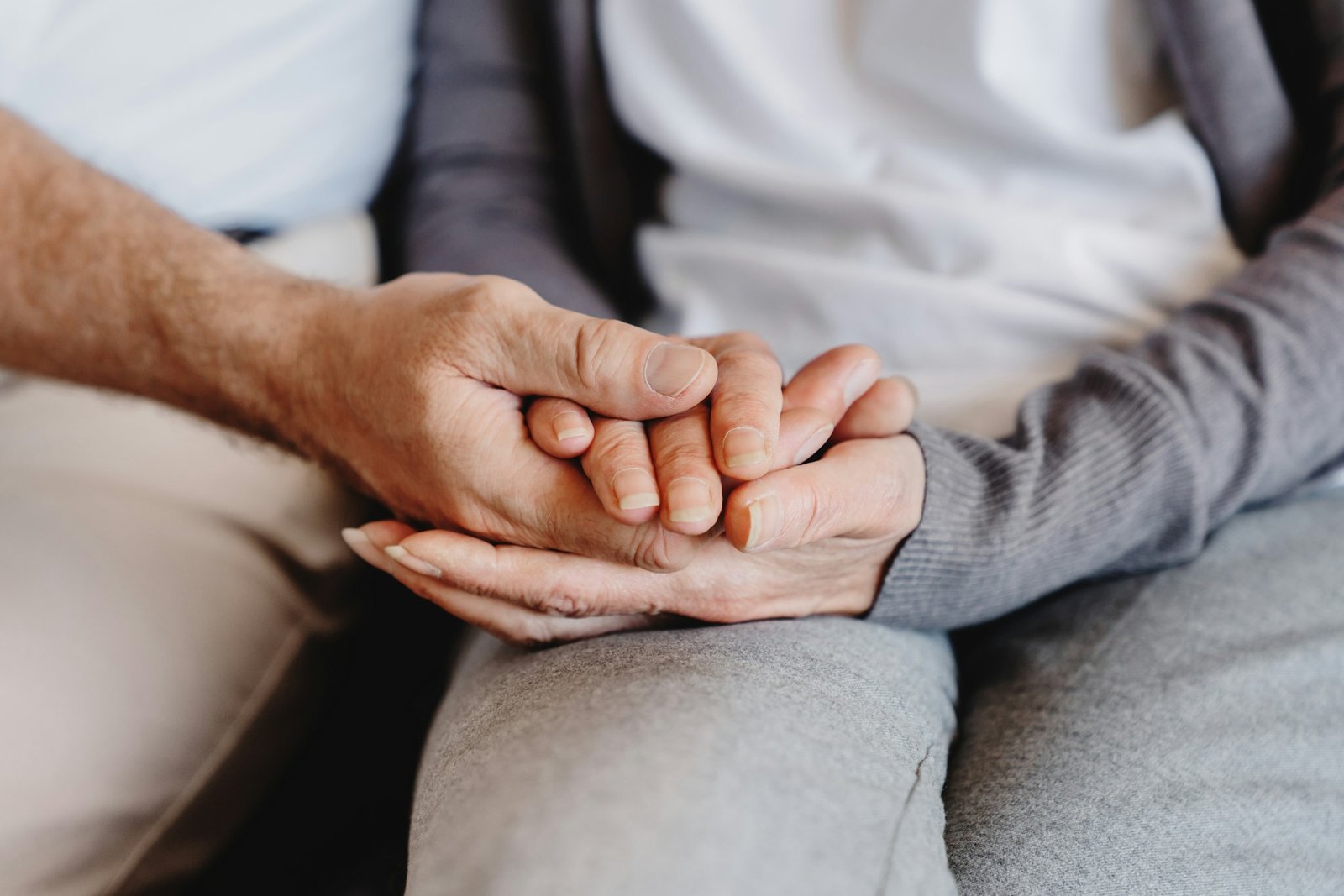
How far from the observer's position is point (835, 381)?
22.3 inches

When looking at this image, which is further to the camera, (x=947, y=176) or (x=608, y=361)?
(x=947, y=176)

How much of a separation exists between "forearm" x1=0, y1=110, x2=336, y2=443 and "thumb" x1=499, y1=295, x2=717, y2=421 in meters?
0.18

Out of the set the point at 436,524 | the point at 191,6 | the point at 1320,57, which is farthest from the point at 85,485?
the point at 1320,57

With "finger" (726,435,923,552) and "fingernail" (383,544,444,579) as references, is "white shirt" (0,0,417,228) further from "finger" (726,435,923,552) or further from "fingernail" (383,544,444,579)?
"finger" (726,435,923,552)

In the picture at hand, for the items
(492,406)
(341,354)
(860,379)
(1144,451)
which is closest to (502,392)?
(492,406)

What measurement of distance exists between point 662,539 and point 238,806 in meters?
0.43

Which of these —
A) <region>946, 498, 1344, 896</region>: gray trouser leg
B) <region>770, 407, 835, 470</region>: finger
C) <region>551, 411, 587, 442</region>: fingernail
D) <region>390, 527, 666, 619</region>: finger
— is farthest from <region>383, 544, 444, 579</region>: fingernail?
<region>946, 498, 1344, 896</region>: gray trouser leg

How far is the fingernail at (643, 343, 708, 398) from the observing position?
49 centimetres

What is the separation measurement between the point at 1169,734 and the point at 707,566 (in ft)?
0.95

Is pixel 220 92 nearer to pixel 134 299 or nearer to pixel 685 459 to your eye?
pixel 134 299

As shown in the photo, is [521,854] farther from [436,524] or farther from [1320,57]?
[1320,57]

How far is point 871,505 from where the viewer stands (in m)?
0.52

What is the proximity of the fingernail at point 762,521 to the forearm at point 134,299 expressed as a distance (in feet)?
1.07

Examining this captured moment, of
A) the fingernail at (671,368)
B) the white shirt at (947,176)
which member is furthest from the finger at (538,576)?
the white shirt at (947,176)
